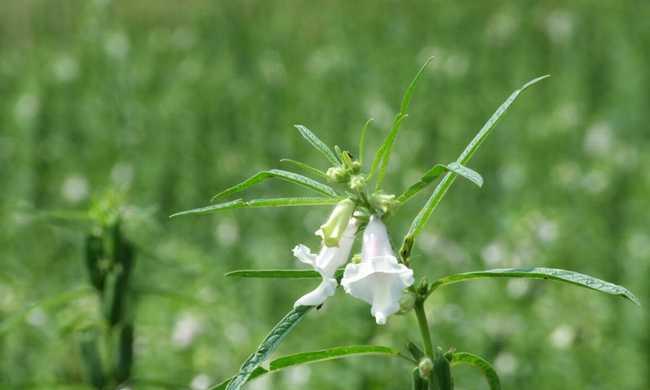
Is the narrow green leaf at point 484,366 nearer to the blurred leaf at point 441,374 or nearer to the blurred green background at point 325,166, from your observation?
the blurred leaf at point 441,374

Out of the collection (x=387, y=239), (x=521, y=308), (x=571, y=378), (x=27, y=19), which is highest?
(x=27, y=19)

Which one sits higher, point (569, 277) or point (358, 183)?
point (358, 183)

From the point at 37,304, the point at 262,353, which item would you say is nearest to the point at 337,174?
the point at 262,353

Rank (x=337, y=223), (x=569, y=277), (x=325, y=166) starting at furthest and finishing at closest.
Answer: (x=325, y=166), (x=337, y=223), (x=569, y=277)

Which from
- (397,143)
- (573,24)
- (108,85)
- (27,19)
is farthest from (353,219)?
(27,19)

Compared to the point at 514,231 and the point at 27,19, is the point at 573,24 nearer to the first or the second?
the point at 514,231

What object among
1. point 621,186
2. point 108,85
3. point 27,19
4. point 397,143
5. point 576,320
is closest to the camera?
point 576,320

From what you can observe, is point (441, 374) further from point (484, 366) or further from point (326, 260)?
point (326, 260)
